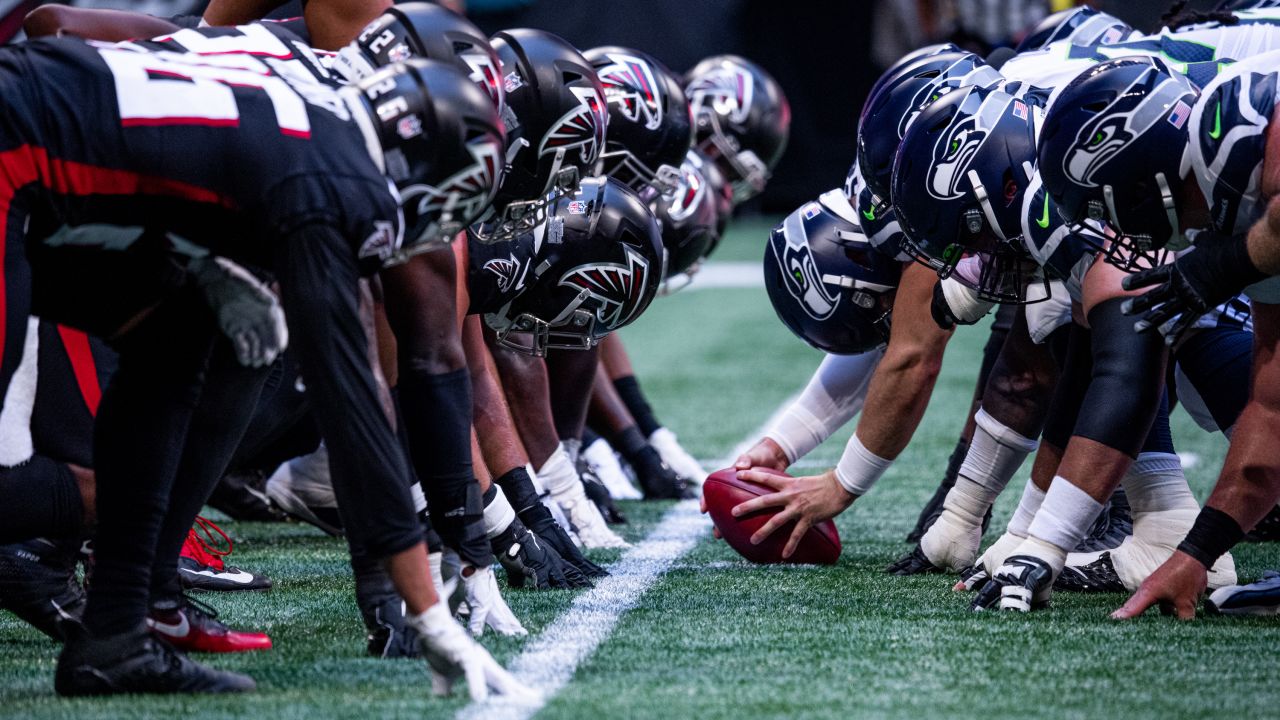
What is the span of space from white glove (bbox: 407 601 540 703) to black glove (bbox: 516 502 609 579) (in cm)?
141

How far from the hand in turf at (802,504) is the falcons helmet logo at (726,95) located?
8.98 feet

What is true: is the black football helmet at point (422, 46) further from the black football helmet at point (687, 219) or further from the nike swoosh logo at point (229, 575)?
the black football helmet at point (687, 219)

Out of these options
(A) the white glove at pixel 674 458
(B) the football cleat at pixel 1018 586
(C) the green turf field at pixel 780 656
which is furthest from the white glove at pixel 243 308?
(A) the white glove at pixel 674 458

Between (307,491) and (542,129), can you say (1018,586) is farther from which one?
(307,491)

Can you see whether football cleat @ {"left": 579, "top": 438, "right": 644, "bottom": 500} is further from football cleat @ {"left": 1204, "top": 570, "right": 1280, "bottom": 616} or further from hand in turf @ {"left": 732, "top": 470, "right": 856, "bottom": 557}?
football cleat @ {"left": 1204, "top": 570, "right": 1280, "bottom": 616}

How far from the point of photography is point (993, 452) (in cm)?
425

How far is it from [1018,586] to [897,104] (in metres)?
1.34

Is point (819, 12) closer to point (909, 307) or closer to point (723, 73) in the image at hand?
point (723, 73)

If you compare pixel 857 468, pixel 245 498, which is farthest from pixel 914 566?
pixel 245 498

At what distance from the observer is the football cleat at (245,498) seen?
5.38m

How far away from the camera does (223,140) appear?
8.43 ft

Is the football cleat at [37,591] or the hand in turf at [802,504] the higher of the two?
the football cleat at [37,591]

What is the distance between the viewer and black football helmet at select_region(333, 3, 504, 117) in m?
2.97

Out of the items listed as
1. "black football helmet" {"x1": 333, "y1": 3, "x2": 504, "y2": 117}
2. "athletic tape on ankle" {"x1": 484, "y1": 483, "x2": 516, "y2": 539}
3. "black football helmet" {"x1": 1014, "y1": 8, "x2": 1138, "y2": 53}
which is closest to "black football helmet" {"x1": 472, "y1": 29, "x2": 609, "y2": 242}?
"black football helmet" {"x1": 333, "y1": 3, "x2": 504, "y2": 117}
